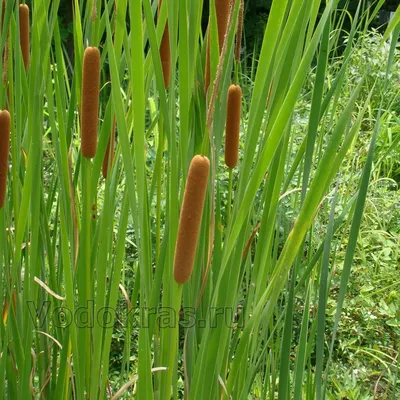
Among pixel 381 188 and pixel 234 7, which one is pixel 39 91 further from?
pixel 381 188

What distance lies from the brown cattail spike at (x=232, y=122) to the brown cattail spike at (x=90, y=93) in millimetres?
122

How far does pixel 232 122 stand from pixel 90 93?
5.3 inches

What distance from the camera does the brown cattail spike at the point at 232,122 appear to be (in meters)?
0.58

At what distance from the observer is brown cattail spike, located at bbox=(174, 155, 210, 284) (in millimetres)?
428

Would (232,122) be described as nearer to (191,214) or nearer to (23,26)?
(191,214)

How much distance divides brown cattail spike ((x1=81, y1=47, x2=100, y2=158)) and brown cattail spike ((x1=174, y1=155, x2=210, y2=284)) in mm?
160

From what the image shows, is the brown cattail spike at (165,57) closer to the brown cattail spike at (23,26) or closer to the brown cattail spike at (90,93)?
the brown cattail spike at (90,93)

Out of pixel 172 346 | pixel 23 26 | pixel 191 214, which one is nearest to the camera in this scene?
pixel 191 214

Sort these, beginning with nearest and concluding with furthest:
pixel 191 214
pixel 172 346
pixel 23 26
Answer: pixel 191 214 < pixel 172 346 < pixel 23 26

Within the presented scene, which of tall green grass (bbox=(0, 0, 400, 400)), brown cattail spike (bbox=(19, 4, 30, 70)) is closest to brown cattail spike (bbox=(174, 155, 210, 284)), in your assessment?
tall green grass (bbox=(0, 0, 400, 400))

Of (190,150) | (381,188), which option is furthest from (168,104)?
(381,188)

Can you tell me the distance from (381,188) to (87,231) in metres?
2.16

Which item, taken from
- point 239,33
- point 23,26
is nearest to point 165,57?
point 239,33

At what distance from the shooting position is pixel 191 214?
0.44m
